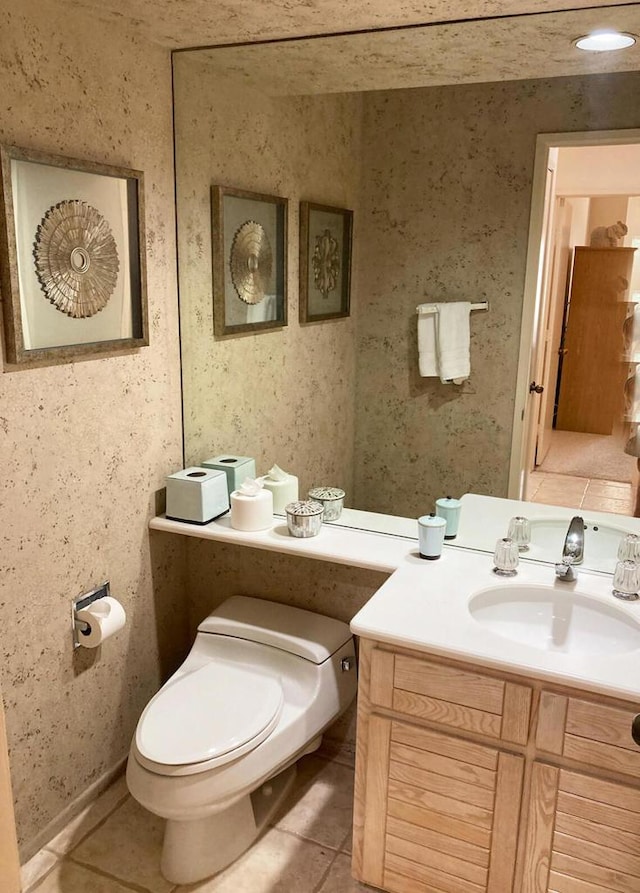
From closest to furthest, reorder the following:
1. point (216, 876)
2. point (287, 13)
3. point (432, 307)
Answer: point (287, 13) < point (216, 876) < point (432, 307)

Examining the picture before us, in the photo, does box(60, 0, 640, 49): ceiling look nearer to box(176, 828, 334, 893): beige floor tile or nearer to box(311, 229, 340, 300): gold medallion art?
box(311, 229, 340, 300): gold medallion art

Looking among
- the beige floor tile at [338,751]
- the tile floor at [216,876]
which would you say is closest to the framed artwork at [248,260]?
the beige floor tile at [338,751]

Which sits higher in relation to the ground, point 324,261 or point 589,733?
point 324,261

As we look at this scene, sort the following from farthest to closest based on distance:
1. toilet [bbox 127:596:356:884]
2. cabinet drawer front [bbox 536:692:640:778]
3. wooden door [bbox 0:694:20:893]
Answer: toilet [bbox 127:596:356:884], cabinet drawer front [bbox 536:692:640:778], wooden door [bbox 0:694:20:893]

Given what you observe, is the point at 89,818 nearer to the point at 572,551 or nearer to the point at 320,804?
the point at 320,804

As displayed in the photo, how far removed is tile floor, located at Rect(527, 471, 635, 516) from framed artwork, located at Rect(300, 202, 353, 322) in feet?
2.60

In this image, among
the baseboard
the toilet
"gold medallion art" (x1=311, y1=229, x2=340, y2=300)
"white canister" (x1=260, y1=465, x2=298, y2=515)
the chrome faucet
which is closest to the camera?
the toilet

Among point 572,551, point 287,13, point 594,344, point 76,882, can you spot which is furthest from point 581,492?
point 76,882

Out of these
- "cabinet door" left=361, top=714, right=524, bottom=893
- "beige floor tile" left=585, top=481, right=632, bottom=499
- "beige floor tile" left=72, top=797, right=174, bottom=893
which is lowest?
"beige floor tile" left=72, top=797, right=174, bottom=893

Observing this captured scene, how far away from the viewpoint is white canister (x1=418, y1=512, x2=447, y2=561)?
79.5 inches

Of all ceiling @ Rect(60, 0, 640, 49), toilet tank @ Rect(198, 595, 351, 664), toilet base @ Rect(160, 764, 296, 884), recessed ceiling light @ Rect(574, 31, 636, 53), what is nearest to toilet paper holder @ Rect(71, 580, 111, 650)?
toilet tank @ Rect(198, 595, 351, 664)

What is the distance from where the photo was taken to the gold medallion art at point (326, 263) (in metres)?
2.24

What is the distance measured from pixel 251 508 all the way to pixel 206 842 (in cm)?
94

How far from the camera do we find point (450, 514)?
2.14 m
